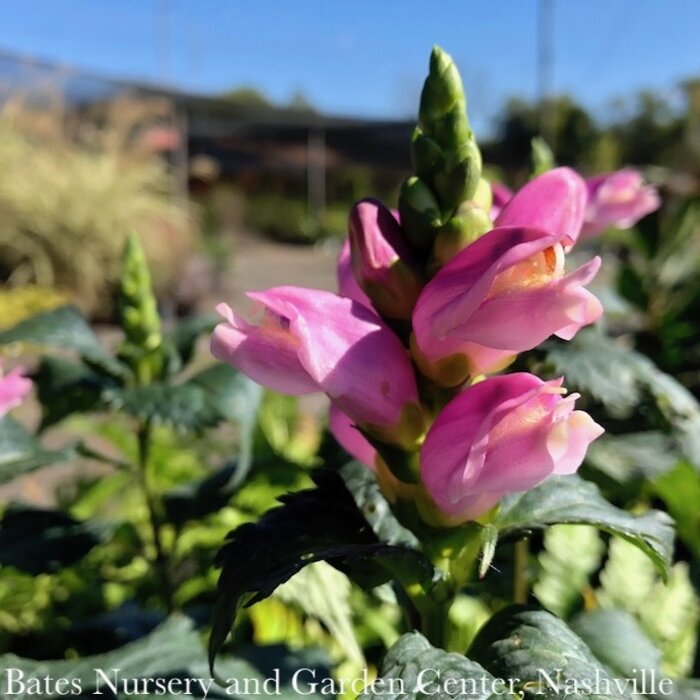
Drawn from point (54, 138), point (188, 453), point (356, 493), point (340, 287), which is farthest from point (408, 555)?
point (54, 138)

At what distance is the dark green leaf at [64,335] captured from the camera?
0.95 m

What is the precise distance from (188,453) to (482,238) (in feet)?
5.10

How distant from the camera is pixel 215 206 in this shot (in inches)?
548

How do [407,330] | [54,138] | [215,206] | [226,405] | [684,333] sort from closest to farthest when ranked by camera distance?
1. [407,330]
2. [226,405]
3. [684,333]
4. [54,138]
5. [215,206]

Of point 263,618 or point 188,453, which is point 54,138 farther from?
point 263,618

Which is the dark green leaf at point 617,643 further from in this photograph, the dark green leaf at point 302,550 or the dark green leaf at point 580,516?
the dark green leaf at point 302,550

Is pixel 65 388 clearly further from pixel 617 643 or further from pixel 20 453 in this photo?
pixel 617 643

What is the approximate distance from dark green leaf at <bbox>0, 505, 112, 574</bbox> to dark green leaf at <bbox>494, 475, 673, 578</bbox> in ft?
1.62

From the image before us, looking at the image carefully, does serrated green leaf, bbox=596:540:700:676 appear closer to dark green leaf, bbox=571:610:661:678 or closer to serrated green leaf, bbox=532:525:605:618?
serrated green leaf, bbox=532:525:605:618

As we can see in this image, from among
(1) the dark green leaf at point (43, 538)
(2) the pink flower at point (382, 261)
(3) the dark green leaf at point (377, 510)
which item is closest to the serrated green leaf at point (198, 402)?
(1) the dark green leaf at point (43, 538)

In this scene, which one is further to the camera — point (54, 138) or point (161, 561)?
point (54, 138)

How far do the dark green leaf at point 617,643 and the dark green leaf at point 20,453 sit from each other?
0.60m

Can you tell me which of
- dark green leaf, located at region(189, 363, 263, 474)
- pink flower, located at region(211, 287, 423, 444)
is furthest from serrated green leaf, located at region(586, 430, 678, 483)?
pink flower, located at region(211, 287, 423, 444)

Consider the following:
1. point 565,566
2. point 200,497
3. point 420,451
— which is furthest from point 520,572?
point 420,451
